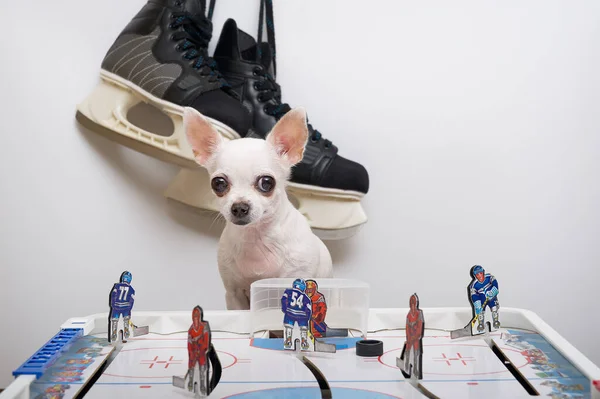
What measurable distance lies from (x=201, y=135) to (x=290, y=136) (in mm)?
148

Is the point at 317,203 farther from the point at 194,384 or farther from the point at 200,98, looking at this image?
the point at 194,384

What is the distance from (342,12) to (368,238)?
0.57 m

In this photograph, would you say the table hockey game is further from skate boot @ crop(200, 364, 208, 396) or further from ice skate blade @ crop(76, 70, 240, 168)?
ice skate blade @ crop(76, 70, 240, 168)

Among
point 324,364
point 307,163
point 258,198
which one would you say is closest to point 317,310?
point 324,364

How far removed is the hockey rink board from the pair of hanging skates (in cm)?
55

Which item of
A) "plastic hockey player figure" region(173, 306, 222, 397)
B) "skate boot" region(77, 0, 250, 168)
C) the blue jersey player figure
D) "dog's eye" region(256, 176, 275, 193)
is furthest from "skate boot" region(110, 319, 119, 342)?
"skate boot" region(77, 0, 250, 168)

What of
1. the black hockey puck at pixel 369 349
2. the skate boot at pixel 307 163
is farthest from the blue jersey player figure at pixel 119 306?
the skate boot at pixel 307 163

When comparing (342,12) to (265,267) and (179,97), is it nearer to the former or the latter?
(179,97)

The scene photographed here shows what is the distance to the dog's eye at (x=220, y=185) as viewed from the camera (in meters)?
0.95

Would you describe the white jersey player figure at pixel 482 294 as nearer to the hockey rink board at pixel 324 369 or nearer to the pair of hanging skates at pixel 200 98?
the hockey rink board at pixel 324 369

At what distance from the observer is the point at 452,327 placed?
34.7 inches

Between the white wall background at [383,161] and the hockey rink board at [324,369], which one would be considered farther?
the white wall background at [383,161]

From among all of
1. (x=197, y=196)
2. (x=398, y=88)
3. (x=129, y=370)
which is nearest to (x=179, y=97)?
(x=197, y=196)

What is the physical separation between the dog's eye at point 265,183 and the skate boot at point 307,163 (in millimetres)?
365
